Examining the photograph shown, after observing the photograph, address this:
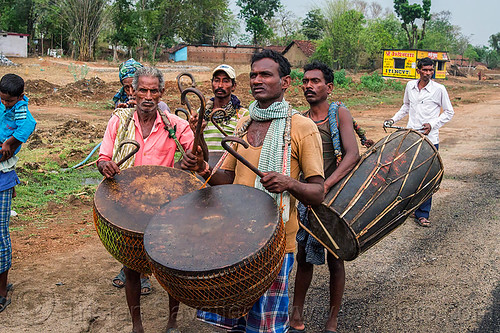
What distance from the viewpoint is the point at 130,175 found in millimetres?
2979

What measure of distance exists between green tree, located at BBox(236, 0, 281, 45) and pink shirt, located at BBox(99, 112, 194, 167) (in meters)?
54.8

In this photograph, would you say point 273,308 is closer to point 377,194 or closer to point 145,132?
point 377,194

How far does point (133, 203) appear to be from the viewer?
9.19 ft

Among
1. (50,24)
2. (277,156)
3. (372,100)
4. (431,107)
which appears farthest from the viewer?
(50,24)

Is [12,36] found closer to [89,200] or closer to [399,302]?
[89,200]

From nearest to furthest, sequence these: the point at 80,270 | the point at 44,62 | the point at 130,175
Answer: the point at 130,175 → the point at 80,270 → the point at 44,62

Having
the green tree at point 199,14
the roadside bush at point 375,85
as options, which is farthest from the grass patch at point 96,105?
the green tree at point 199,14

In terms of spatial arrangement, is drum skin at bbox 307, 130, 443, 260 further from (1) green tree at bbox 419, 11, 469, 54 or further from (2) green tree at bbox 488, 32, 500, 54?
(2) green tree at bbox 488, 32, 500, 54

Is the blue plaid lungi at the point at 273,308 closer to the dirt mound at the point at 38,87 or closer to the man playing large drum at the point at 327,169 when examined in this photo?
the man playing large drum at the point at 327,169

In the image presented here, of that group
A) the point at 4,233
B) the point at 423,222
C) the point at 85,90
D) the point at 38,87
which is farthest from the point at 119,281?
the point at 38,87

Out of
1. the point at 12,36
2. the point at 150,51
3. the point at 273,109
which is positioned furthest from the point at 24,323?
the point at 150,51

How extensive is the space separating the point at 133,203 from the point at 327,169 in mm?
1563

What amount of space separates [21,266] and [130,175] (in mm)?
2243

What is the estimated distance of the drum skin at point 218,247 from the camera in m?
2.07
